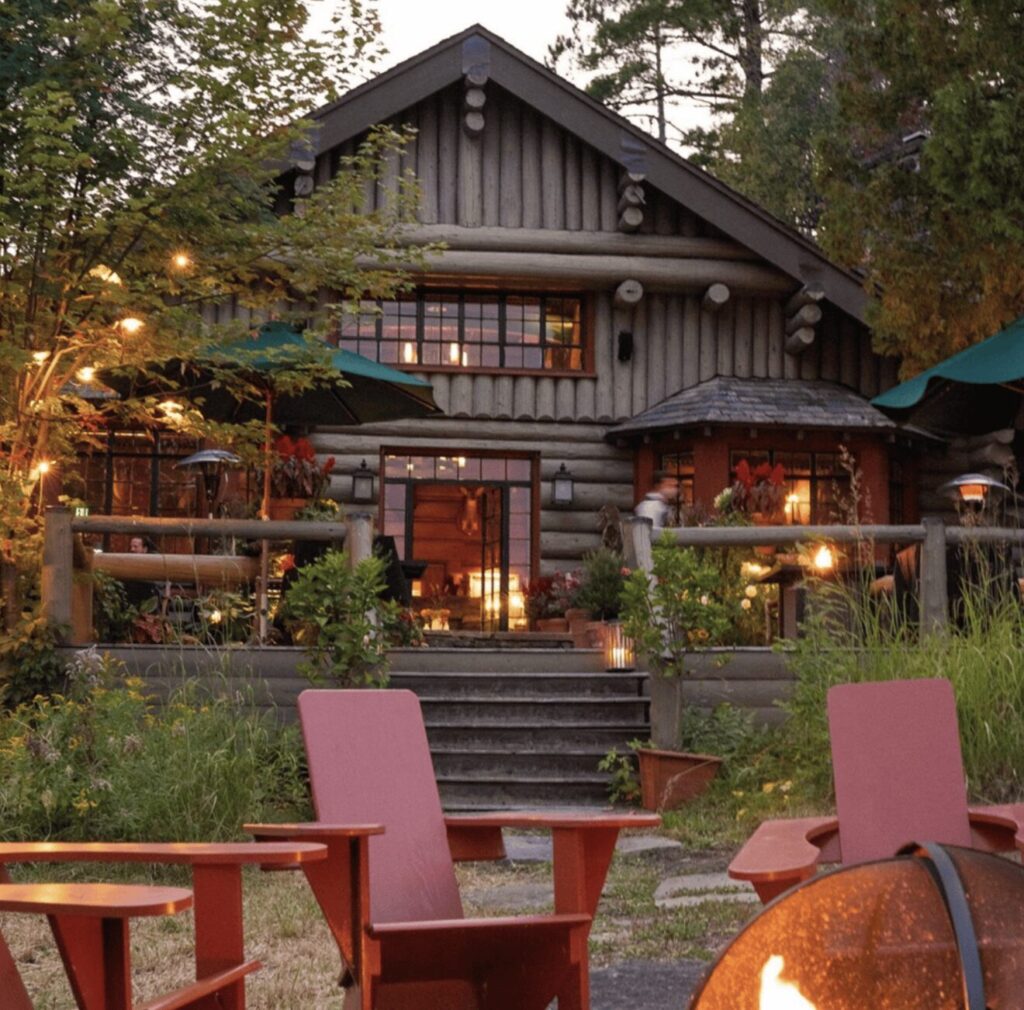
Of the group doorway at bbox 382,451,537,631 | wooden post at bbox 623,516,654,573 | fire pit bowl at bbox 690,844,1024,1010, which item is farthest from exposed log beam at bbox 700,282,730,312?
fire pit bowl at bbox 690,844,1024,1010

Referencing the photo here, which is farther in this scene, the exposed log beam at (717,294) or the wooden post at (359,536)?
the exposed log beam at (717,294)

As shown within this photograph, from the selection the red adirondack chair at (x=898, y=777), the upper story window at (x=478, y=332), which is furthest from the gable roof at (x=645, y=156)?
the red adirondack chair at (x=898, y=777)

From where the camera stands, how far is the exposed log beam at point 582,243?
47.2ft

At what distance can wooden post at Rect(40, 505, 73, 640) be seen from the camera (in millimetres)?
8641

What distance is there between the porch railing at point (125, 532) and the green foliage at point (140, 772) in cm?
110

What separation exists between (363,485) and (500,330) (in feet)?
6.80

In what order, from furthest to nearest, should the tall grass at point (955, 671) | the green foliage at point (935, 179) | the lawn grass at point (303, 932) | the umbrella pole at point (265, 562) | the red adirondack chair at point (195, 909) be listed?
1. the green foliage at point (935, 179)
2. the umbrella pole at point (265, 562)
3. the tall grass at point (955, 671)
4. the lawn grass at point (303, 932)
5. the red adirondack chair at point (195, 909)

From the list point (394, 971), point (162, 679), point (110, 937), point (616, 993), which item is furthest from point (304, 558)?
point (110, 937)

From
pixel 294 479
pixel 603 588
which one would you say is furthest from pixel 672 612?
pixel 603 588

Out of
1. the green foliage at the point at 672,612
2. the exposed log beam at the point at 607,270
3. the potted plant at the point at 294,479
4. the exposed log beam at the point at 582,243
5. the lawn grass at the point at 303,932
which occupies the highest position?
the exposed log beam at the point at 582,243

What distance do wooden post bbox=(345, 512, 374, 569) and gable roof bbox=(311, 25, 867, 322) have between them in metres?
6.35

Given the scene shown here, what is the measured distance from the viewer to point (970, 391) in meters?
10.3

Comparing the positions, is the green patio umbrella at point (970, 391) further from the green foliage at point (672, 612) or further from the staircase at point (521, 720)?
the staircase at point (521, 720)

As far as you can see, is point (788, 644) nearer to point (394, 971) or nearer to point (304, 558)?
point (304, 558)
